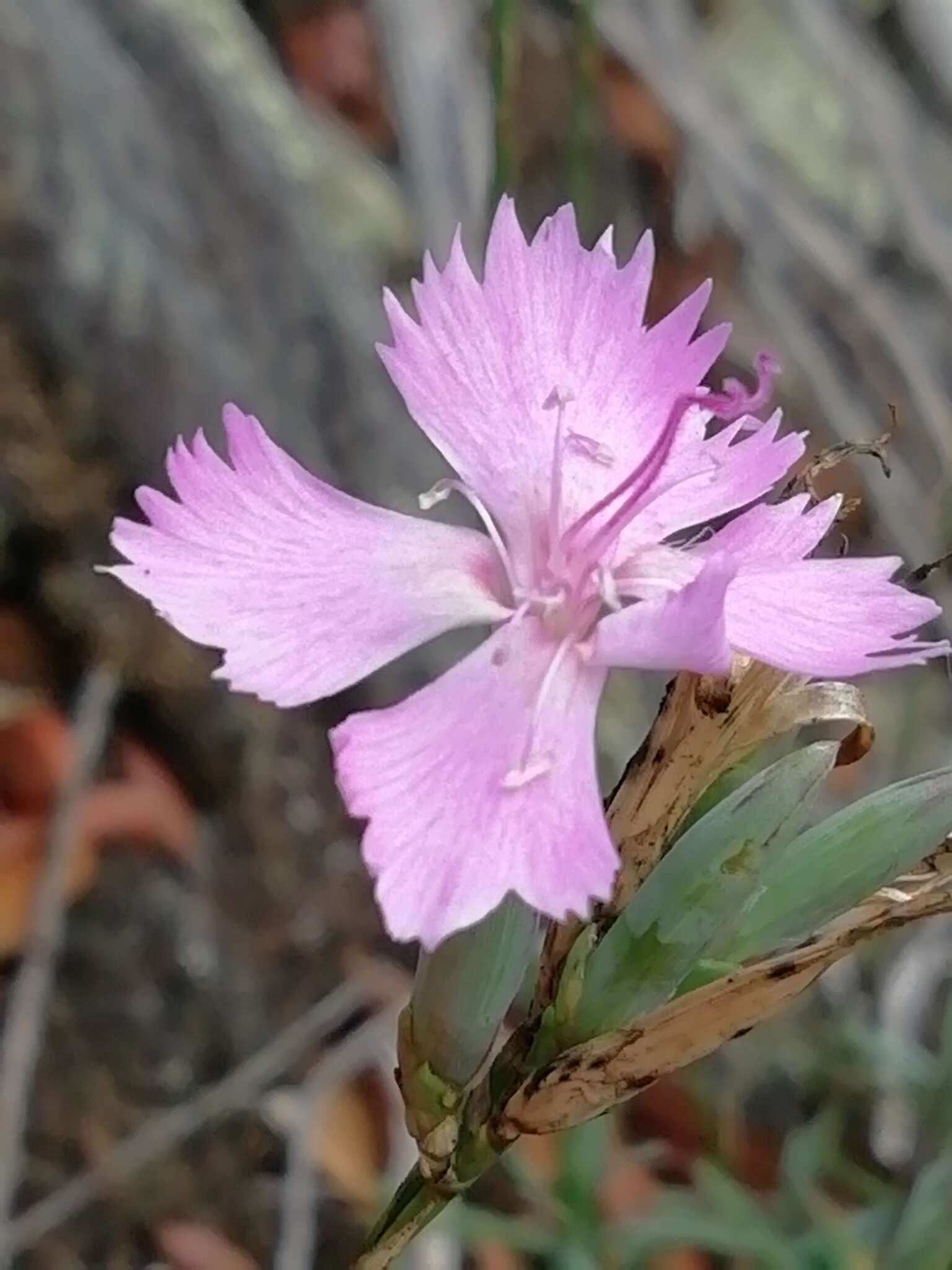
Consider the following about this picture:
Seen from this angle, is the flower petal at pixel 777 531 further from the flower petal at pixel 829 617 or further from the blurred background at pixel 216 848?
the blurred background at pixel 216 848

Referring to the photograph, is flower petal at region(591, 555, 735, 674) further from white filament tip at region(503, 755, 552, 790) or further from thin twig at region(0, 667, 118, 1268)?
thin twig at region(0, 667, 118, 1268)

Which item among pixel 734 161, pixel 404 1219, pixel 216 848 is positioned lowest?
pixel 216 848

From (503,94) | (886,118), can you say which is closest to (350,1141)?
(503,94)

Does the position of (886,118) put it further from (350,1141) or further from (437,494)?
(437,494)

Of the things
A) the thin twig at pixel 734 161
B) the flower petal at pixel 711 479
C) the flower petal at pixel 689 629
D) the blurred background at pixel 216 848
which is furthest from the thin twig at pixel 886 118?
the flower petal at pixel 689 629

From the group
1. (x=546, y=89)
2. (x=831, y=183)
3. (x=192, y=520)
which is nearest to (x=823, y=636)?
(x=192, y=520)

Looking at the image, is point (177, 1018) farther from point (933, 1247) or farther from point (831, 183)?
point (831, 183)
